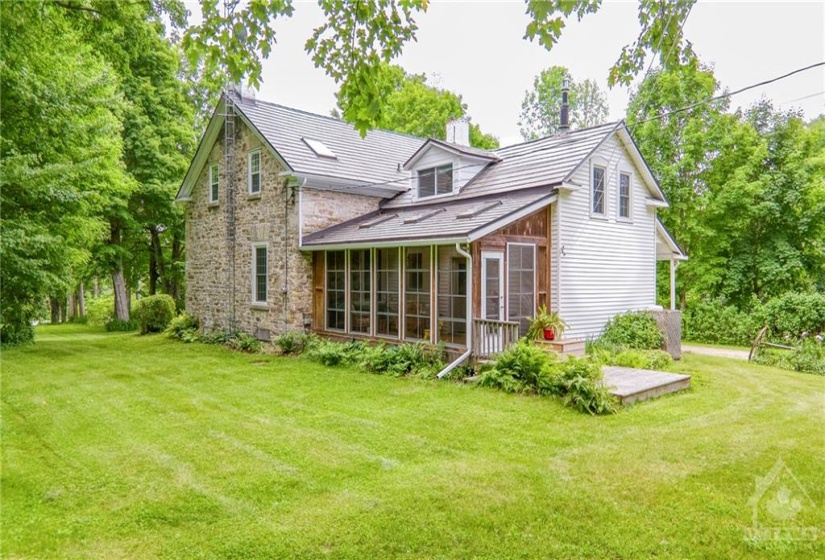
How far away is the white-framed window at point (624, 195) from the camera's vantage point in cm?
1297

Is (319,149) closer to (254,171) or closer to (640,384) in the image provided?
(254,171)

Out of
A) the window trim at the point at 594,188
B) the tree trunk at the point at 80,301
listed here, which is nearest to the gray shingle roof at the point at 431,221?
the window trim at the point at 594,188

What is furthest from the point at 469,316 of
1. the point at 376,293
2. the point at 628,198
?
the point at 628,198

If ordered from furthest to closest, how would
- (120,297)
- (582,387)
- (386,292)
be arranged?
(120,297), (386,292), (582,387)

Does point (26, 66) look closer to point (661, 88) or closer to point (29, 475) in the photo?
point (29, 475)

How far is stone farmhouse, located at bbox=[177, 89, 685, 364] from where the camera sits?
10.3m

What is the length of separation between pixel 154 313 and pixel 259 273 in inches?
238

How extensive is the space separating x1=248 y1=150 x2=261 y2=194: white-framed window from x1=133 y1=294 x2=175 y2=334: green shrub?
255 inches

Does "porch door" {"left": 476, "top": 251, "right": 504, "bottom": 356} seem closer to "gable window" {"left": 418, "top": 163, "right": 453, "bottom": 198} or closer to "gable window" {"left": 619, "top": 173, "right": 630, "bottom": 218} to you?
"gable window" {"left": 418, "top": 163, "right": 453, "bottom": 198}

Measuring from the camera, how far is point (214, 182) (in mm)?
16000

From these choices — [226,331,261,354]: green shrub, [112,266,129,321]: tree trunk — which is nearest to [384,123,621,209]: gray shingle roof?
[226,331,261,354]: green shrub

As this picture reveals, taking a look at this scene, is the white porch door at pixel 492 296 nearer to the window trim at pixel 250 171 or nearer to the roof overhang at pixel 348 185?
the roof overhang at pixel 348 185

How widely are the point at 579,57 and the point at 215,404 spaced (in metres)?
6.45

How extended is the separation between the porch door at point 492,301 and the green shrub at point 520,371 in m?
0.63
